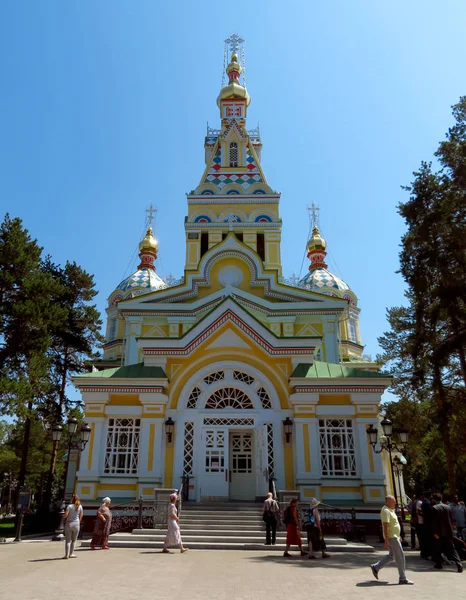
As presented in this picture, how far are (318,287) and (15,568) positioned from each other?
28.3 meters

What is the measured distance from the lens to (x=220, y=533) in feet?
41.6

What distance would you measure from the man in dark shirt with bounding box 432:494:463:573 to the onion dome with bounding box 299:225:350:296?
24884 millimetres

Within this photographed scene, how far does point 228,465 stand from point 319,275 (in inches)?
876

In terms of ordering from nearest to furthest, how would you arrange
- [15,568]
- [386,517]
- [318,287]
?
[386,517], [15,568], [318,287]

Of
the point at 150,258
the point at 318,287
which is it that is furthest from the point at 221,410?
the point at 150,258

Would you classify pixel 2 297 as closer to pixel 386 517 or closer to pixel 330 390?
pixel 330 390

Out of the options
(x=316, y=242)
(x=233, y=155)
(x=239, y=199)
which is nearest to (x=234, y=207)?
(x=239, y=199)

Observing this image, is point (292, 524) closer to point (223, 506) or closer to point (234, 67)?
point (223, 506)

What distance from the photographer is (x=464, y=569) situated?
9.26 metres

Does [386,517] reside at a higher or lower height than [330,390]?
lower

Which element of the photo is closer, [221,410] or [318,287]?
[221,410]

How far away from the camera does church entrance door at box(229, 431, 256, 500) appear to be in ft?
54.1

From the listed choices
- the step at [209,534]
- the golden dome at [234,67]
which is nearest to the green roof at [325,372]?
the step at [209,534]

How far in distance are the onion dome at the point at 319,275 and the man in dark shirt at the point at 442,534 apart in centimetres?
2488
